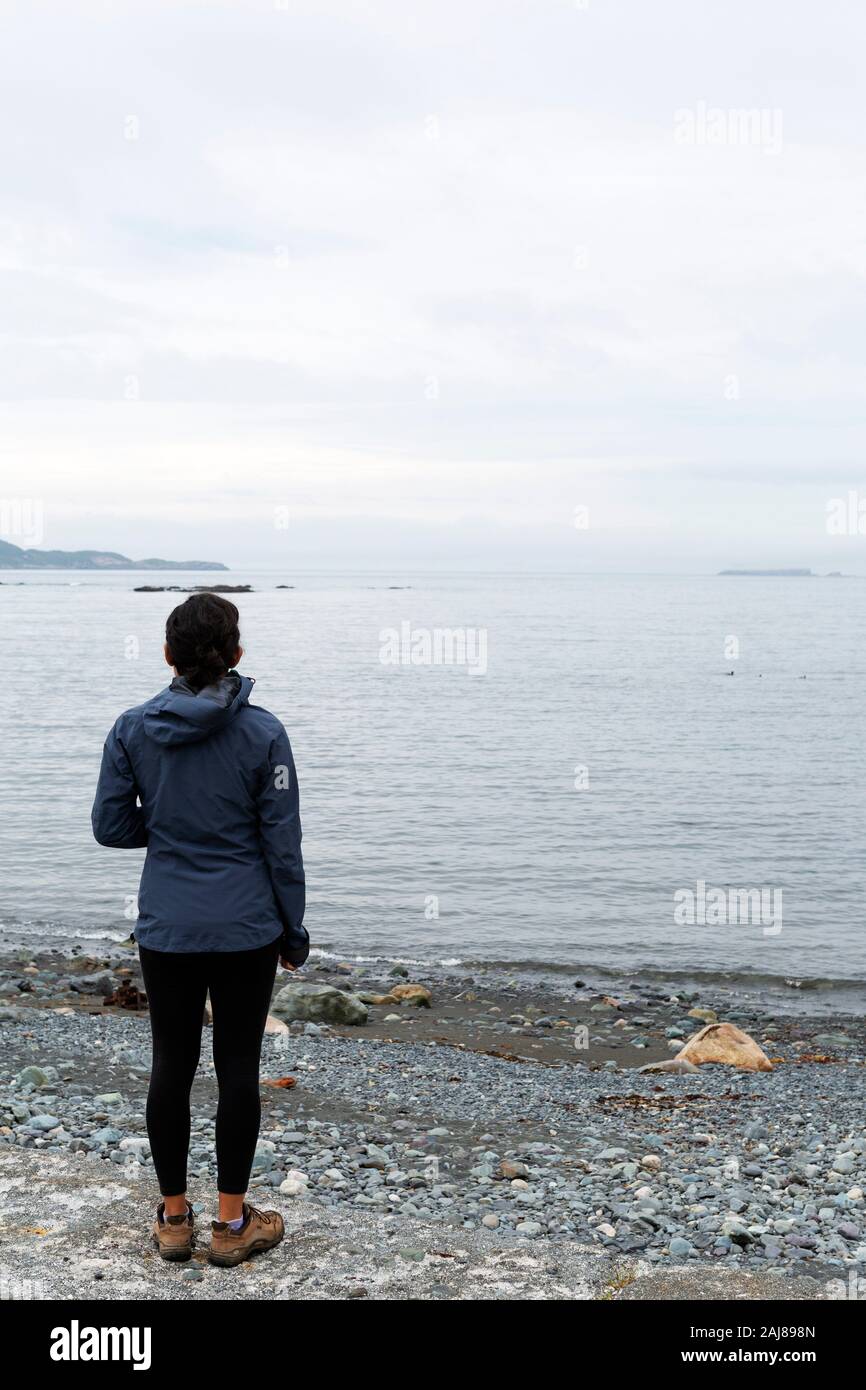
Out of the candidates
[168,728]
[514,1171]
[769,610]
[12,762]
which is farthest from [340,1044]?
[769,610]

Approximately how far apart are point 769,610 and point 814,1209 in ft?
515

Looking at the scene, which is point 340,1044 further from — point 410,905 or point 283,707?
point 283,707

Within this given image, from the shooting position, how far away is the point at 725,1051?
39.8ft

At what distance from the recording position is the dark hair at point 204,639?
15.9 ft

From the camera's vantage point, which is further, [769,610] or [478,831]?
[769,610]

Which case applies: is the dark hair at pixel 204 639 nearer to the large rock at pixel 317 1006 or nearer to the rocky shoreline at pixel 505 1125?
the rocky shoreline at pixel 505 1125

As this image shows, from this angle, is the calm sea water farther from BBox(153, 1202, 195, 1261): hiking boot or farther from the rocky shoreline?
BBox(153, 1202, 195, 1261): hiking boot

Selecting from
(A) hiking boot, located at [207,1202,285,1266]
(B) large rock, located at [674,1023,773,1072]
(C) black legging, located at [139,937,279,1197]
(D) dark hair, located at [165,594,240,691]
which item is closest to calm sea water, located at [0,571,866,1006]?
(B) large rock, located at [674,1023,773,1072]

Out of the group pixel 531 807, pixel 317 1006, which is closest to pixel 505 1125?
pixel 317 1006

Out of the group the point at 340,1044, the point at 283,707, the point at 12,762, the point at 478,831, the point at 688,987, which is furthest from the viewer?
the point at 283,707

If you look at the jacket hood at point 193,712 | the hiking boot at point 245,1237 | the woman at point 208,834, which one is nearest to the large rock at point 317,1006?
the hiking boot at point 245,1237

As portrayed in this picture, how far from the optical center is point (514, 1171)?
23.7ft

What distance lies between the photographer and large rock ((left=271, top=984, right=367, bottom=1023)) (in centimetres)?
1334

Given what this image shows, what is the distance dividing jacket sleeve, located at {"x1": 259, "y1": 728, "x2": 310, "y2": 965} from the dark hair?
1.26 ft
